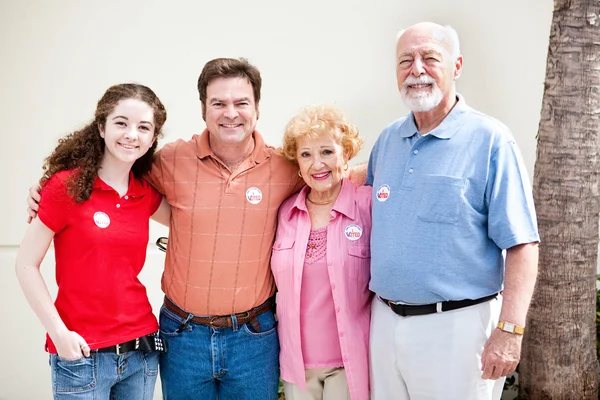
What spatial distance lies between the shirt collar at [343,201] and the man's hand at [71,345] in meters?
0.98

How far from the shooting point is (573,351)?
3.67 m

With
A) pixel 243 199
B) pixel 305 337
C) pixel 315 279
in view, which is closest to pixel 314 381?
pixel 305 337

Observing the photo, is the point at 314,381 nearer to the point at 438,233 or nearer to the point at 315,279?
the point at 315,279

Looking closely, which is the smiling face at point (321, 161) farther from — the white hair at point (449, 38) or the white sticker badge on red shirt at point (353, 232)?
the white hair at point (449, 38)

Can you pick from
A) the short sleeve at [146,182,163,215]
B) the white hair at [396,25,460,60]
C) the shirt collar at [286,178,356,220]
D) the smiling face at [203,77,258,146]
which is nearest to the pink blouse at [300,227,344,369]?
the shirt collar at [286,178,356,220]

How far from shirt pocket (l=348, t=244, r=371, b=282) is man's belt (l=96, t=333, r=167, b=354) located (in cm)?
84

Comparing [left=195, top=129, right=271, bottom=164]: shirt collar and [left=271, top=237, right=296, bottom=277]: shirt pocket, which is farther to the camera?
[left=195, top=129, right=271, bottom=164]: shirt collar

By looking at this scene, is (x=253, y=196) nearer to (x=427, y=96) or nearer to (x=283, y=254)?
(x=283, y=254)

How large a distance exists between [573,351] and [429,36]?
210cm

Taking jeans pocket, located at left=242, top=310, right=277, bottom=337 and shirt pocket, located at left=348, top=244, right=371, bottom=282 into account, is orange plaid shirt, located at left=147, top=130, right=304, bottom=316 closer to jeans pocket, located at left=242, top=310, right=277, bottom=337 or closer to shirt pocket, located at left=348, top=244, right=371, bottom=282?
jeans pocket, located at left=242, top=310, right=277, bottom=337

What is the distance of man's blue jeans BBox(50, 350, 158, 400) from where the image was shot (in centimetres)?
245

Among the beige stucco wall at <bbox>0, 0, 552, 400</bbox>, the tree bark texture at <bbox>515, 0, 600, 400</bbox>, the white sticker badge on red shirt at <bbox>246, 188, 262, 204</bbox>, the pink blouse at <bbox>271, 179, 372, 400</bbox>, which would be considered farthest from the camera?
the beige stucco wall at <bbox>0, 0, 552, 400</bbox>

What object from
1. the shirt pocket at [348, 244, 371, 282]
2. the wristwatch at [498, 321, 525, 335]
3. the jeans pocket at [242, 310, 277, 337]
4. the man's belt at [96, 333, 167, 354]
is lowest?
the man's belt at [96, 333, 167, 354]

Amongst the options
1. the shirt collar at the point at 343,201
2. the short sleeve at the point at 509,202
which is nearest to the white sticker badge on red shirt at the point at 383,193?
the shirt collar at the point at 343,201
